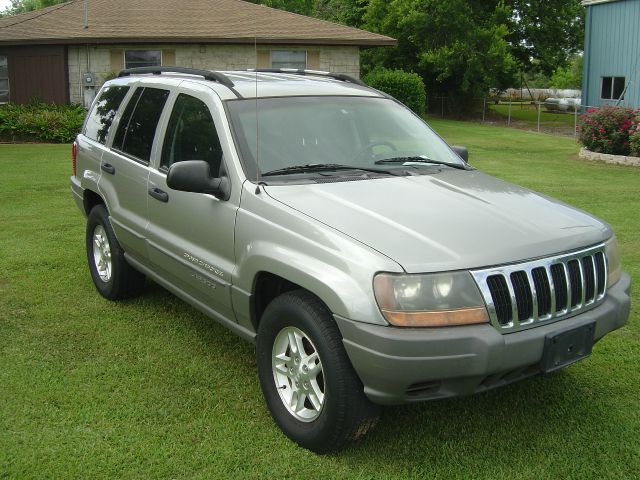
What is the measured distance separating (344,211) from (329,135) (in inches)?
40.2

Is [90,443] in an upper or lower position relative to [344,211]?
lower

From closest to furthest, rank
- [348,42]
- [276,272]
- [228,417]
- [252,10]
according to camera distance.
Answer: [276,272] → [228,417] → [348,42] → [252,10]

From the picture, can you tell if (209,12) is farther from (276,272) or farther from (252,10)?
(276,272)

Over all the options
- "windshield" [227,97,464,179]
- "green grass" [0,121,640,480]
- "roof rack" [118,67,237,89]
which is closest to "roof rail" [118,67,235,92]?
"roof rack" [118,67,237,89]

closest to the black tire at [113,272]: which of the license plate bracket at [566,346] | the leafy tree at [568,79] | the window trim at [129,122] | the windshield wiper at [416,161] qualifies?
the window trim at [129,122]

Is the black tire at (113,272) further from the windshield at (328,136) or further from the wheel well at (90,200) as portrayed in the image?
the windshield at (328,136)

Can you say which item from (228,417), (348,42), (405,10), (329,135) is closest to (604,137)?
(348,42)

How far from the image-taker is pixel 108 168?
19.0 ft

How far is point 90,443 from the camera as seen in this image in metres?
3.82

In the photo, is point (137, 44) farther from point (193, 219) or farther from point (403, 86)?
point (193, 219)

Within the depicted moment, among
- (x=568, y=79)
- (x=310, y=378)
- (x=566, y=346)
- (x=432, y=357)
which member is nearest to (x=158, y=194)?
(x=310, y=378)

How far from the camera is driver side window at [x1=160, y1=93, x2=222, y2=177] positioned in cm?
455

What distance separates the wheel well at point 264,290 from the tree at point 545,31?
35.3 m

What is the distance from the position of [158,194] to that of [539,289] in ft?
8.60
